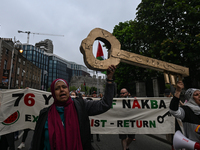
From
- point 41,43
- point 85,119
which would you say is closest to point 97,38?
point 85,119

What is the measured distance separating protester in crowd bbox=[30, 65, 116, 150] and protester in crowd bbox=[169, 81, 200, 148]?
1151 mm

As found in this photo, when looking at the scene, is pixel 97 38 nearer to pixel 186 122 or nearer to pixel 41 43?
pixel 186 122

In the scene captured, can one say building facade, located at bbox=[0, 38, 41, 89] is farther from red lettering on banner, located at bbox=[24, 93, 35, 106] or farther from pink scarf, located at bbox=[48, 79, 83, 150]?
pink scarf, located at bbox=[48, 79, 83, 150]

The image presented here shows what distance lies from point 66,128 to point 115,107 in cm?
331

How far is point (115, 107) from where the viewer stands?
4.80 meters

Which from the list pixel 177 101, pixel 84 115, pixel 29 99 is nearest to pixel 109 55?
pixel 84 115

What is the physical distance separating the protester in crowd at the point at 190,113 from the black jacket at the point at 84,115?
1137 mm

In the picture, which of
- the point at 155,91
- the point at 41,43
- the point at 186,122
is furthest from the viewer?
the point at 41,43

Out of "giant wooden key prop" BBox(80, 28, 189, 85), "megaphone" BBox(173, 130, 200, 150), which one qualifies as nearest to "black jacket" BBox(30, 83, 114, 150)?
"giant wooden key prop" BBox(80, 28, 189, 85)

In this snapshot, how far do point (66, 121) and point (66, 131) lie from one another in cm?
11

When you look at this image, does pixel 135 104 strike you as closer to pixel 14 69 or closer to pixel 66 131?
pixel 66 131

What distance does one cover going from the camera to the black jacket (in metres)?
1.65

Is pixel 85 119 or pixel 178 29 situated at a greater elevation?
pixel 178 29

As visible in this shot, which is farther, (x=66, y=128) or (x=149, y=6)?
(x=149, y=6)
